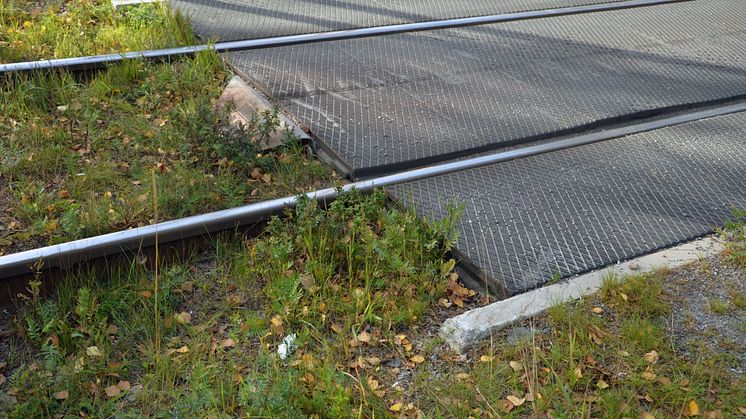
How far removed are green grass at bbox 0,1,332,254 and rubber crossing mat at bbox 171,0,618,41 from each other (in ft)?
3.31

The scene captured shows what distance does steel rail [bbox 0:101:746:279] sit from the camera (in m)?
3.06

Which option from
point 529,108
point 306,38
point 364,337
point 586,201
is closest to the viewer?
point 364,337

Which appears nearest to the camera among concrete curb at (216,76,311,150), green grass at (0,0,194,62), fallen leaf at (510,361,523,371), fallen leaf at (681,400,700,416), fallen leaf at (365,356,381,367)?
fallen leaf at (681,400,700,416)

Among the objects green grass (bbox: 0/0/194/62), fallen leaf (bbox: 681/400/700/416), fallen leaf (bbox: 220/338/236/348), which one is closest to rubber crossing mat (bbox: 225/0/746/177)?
green grass (bbox: 0/0/194/62)

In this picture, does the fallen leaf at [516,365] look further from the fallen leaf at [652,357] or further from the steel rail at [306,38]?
the steel rail at [306,38]

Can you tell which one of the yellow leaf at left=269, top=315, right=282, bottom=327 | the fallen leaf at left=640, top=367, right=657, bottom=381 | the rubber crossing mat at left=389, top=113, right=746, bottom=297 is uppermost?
the rubber crossing mat at left=389, top=113, right=746, bottom=297

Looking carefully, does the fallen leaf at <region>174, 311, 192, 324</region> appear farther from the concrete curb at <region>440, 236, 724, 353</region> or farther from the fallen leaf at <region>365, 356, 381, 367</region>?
the concrete curb at <region>440, 236, 724, 353</region>

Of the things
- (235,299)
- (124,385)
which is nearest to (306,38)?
(235,299)

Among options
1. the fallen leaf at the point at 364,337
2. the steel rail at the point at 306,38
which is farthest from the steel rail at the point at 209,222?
the steel rail at the point at 306,38

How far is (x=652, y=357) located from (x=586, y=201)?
116 cm

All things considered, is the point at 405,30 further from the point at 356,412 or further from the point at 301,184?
the point at 356,412

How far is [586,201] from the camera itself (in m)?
3.77

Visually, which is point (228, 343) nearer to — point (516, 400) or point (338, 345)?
point (338, 345)

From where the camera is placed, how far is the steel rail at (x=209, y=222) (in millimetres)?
3061
